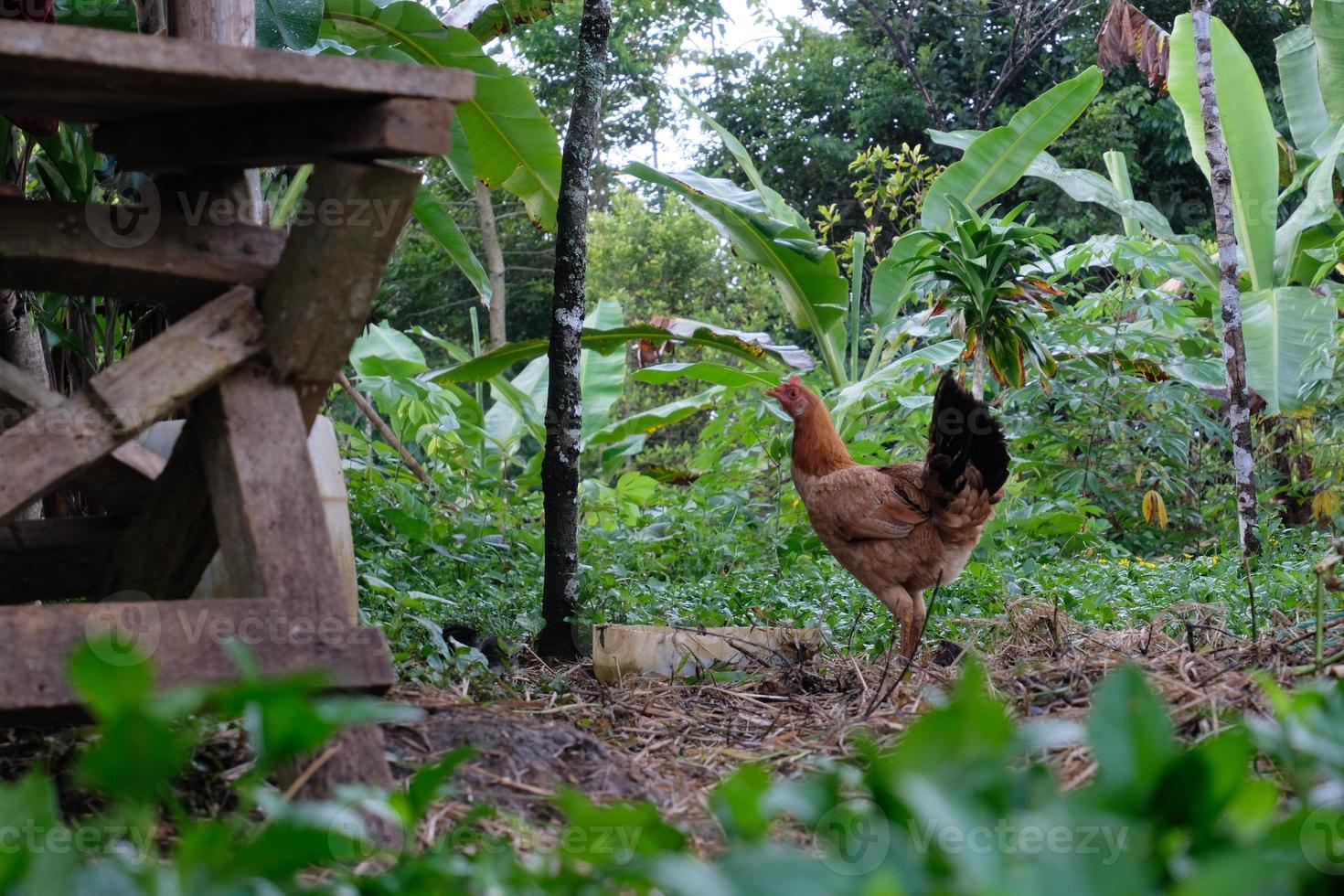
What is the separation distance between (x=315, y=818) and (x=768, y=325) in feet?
52.3

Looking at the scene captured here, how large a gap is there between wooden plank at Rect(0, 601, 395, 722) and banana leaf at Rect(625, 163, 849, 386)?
6.12m

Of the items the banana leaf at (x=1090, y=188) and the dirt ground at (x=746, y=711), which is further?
the banana leaf at (x=1090, y=188)

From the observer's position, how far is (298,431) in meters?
2.05

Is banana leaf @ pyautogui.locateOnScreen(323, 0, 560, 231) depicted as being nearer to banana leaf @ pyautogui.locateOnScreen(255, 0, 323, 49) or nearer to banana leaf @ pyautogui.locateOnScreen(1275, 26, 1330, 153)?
banana leaf @ pyautogui.locateOnScreen(255, 0, 323, 49)

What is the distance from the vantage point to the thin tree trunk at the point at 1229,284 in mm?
6637

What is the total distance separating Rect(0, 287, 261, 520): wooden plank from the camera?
1.87m

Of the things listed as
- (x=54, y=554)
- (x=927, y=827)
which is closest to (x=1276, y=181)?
(x=54, y=554)

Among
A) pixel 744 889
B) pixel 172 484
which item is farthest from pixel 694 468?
pixel 744 889

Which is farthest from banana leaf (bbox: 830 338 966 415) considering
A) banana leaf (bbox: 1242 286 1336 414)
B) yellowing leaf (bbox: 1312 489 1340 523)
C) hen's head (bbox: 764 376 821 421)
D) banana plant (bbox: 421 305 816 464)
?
yellowing leaf (bbox: 1312 489 1340 523)

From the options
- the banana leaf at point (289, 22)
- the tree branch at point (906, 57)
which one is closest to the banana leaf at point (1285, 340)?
the banana leaf at point (289, 22)

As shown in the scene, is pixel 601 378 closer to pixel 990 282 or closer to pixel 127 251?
pixel 990 282

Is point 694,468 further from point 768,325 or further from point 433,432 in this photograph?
Answer: point 768,325

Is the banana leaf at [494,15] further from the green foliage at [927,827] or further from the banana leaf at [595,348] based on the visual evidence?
the green foliage at [927,827]

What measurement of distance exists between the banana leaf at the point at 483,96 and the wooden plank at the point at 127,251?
97.3 inches
